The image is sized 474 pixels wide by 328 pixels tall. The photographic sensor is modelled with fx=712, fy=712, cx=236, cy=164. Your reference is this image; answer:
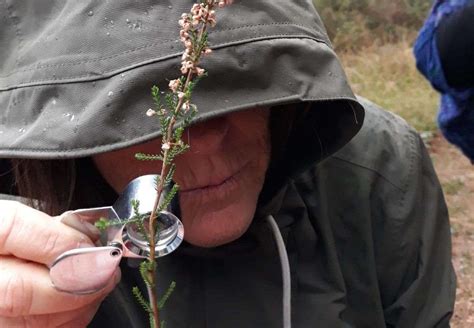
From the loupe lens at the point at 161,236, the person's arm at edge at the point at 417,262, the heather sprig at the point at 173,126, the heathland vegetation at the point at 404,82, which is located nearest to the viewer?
the heather sprig at the point at 173,126

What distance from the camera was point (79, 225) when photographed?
933mm

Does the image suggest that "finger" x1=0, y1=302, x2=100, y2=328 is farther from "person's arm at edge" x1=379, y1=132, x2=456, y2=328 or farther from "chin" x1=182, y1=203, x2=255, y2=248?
"person's arm at edge" x1=379, y1=132, x2=456, y2=328

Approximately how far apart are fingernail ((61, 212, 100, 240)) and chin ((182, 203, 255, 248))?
0.35m

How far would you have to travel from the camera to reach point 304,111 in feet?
4.89

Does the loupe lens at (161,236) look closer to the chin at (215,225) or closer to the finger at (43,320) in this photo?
the finger at (43,320)

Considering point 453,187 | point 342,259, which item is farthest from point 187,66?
point 453,187

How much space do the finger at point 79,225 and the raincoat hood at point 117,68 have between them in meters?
0.13

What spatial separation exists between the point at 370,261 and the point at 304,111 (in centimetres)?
39

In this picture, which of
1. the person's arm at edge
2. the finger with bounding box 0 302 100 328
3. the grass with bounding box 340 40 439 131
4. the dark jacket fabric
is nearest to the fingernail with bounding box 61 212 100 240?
the finger with bounding box 0 302 100 328

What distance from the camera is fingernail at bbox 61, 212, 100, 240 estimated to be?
927mm

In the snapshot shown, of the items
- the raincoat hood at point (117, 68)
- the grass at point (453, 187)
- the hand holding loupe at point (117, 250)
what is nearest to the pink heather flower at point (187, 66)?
the hand holding loupe at point (117, 250)

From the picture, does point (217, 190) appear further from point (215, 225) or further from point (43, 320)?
point (43, 320)

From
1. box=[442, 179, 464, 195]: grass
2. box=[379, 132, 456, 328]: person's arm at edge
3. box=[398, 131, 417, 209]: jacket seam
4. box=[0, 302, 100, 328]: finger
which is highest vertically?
box=[0, 302, 100, 328]: finger

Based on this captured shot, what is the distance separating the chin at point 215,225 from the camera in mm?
1287
